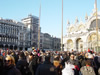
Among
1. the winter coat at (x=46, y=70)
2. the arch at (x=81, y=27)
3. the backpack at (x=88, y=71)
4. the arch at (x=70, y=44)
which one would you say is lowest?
the backpack at (x=88, y=71)

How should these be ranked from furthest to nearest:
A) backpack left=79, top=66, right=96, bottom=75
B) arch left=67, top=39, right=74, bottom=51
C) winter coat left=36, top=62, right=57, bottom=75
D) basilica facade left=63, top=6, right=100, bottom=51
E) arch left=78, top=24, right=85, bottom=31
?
arch left=78, top=24, right=85, bottom=31 → arch left=67, top=39, right=74, bottom=51 → basilica facade left=63, top=6, right=100, bottom=51 → backpack left=79, top=66, right=96, bottom=75 → winter coat left=36, top=62, right=57, bottom=75

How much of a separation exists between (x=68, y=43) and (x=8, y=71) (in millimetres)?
44375

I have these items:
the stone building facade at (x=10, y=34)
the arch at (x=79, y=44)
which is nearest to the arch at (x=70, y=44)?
the arch at (x=79, y=44)

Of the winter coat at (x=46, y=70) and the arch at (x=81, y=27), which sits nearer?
the winter coat at (x=46, y=70)

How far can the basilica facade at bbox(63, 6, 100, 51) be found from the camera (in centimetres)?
3994

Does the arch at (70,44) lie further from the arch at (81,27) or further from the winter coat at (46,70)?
the winter coat at (46,70)

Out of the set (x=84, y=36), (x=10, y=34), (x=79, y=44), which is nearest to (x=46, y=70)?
(x=84, y=36)

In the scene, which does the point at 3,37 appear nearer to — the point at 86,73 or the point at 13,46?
the point at 13,46

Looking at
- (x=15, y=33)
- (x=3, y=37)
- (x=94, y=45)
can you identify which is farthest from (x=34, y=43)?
(x=94, y=45)

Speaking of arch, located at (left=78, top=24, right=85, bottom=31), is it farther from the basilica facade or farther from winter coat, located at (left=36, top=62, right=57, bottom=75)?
winter coat, located at (left=36, top=62, right=57, bottom=75)

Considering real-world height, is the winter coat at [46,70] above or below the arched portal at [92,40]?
below

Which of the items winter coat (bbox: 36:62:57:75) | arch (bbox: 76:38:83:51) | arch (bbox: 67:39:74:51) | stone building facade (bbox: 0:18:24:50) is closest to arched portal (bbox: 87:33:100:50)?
arch (bbox: 76:38:83:51)

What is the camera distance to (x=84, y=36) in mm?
41656

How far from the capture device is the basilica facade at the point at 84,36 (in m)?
39.9
